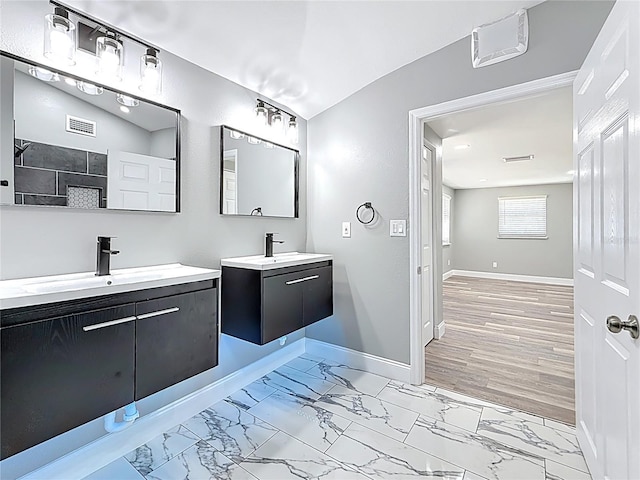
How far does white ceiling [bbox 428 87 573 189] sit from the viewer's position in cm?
292

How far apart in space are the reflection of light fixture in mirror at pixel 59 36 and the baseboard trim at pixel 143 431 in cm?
184

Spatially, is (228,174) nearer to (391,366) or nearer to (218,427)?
(218,427)

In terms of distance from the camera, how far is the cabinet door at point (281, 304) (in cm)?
210

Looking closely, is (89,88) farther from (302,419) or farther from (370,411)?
(370,411)

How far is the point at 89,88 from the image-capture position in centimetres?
161

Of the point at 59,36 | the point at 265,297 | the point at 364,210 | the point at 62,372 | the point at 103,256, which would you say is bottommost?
the point at 62,372

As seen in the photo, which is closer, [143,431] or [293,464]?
[293,464]

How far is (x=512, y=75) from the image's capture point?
2047 millimetres

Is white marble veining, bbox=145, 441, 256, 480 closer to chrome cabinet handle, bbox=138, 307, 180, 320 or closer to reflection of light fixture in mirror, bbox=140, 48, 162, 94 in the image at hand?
chrome cabinet handle, bbox=138, 307, 180, 320

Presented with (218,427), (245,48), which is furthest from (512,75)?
(218,427)

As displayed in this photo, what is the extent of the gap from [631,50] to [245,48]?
1875 millimetres

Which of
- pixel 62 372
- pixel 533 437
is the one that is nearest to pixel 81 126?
pixel 62 372

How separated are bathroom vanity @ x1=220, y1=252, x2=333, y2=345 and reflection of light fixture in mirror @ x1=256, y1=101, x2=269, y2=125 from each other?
1.05m

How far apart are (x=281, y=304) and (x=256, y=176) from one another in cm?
100
